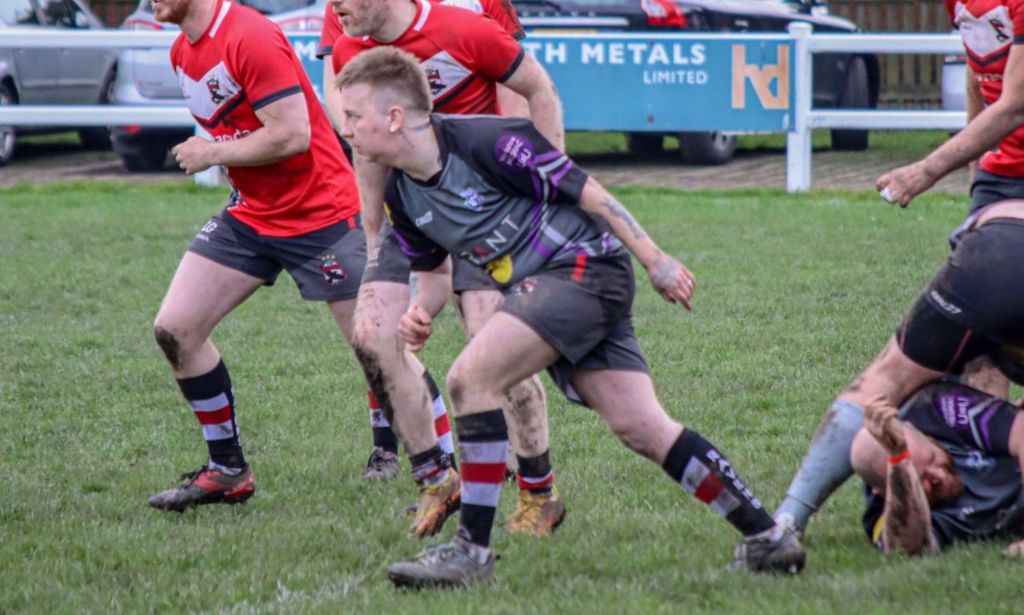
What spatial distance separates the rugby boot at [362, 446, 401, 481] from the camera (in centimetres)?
604

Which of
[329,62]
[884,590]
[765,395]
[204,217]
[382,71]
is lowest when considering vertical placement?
[204,217]

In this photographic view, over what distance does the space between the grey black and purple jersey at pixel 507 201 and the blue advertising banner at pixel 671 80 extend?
9866mm

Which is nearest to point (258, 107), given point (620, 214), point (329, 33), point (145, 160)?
point (329, 33)

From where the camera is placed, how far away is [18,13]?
55.1 feet

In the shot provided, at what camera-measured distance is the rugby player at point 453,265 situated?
5.18 meters

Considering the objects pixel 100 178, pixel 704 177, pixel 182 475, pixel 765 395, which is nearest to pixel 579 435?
pixel 765 395

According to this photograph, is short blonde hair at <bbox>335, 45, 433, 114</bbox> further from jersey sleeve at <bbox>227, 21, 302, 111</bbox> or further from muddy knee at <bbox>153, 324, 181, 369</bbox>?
muddy knee at <bbox>153, 324, 181, 369</bbox>

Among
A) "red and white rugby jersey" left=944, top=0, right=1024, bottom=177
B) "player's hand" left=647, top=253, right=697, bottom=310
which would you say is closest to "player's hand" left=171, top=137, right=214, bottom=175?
"player's hand" left=647, top=253, right=697, bottom=310

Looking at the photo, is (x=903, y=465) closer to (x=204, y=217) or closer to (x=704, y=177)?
(x=204, y=217)

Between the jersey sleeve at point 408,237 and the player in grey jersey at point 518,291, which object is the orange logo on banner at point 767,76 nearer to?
the jersey sleeve at point 408,237

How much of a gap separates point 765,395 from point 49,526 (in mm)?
3192

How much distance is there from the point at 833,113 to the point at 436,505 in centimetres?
977

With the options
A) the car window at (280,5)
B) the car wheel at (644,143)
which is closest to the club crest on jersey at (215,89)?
the car window at (280,5)

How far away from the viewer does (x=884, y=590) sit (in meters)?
4.30
